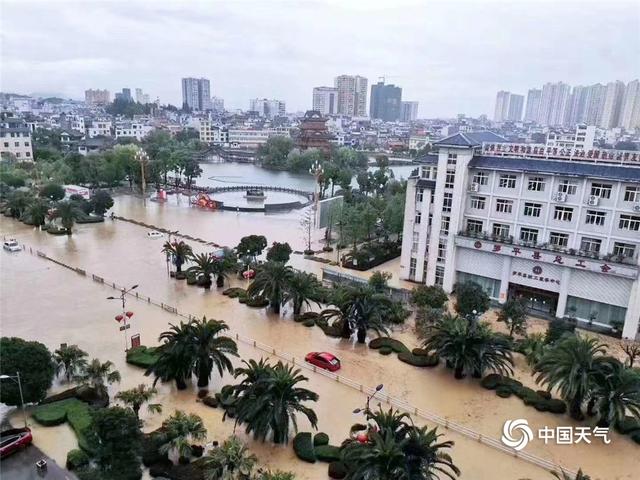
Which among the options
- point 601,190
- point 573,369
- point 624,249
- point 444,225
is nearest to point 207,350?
point 573,369

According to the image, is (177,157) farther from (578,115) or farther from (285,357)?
(578,115)

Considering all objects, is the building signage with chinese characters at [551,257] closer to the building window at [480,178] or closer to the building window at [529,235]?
the building window at [529,235]

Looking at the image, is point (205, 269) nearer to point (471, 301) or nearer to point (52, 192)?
point (471, 301)

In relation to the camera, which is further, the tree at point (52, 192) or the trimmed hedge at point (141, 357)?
the tree at point (52, 192)

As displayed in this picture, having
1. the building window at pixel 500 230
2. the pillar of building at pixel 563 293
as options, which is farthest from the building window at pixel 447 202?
the pillar of building at pixel 563 293

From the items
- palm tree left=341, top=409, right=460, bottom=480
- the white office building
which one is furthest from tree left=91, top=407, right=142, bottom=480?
the white office building

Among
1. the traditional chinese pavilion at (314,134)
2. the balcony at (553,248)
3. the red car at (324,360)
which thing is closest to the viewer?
the red car at (324,360)

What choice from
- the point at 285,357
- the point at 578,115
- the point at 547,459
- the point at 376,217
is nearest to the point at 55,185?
the point at 376,217
